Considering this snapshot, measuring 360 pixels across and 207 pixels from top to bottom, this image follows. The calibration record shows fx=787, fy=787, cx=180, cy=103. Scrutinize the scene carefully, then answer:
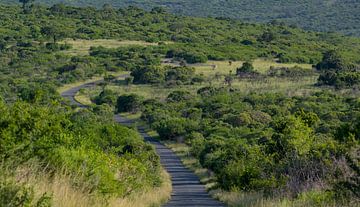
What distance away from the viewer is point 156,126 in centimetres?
7125

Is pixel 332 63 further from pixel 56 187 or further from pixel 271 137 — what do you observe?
pixel 56 187

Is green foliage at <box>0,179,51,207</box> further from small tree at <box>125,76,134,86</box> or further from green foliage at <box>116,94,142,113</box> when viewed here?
small tree at <box>125,76,134,86</box>

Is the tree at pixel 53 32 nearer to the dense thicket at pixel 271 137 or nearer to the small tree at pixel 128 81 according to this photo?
the small tree at pixel 128 81

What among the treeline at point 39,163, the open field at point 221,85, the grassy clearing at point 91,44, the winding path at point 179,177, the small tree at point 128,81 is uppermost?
the treeline at point 39,163

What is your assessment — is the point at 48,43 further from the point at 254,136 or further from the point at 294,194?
the point at 294,194

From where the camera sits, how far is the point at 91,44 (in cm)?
12875

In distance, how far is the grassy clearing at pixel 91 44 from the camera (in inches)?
4854

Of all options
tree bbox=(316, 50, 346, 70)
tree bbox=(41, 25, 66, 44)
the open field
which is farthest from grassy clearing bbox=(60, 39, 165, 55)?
tree bbox=(316, 50, 346, 70)

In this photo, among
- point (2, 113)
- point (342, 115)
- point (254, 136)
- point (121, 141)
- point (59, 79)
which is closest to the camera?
point (2, 113)

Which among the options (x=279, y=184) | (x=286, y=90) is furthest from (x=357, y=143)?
(x=286, y=90)

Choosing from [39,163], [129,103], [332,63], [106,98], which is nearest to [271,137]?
[39,163]

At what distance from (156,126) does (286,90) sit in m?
20.4

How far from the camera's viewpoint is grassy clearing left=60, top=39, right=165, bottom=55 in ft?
404

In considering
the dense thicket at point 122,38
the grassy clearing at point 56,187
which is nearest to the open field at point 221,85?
the dense thicket at point 122,38
